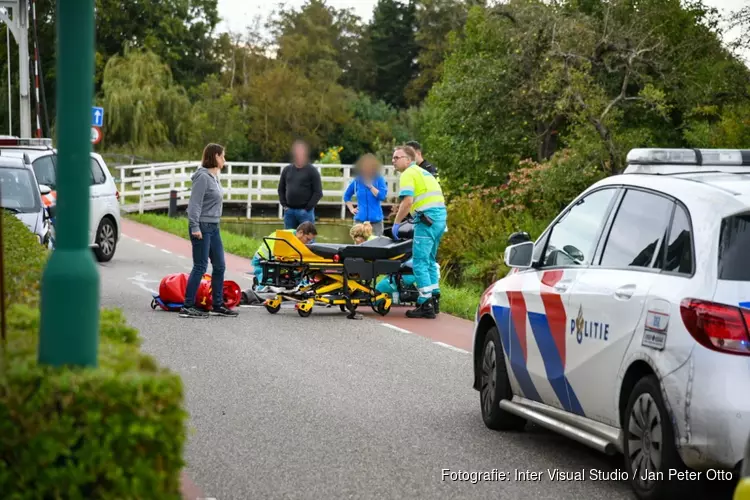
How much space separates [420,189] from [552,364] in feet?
26.1

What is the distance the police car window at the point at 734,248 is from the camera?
5949 mm

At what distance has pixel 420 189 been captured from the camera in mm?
15391

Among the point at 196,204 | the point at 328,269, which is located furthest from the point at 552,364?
the point at 328,269

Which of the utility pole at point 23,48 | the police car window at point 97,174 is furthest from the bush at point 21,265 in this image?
the utility pole at point 23,48

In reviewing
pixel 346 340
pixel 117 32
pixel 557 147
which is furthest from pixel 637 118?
pixel 117 32

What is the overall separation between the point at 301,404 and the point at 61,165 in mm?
5247

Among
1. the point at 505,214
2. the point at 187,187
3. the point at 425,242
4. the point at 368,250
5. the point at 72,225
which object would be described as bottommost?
the point at 187,187

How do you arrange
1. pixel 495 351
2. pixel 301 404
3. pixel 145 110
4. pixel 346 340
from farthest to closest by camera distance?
pixel 145 110, pixel 346 340, pixel 301 404, pixel 495 351

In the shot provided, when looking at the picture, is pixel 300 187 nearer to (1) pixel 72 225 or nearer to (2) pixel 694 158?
(2) pixel 694 158

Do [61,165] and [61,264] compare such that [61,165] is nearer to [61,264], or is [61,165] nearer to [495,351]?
[61,264]

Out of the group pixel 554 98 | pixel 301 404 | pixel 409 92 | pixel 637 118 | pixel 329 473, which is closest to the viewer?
pixel 329 473

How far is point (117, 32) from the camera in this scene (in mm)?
76375

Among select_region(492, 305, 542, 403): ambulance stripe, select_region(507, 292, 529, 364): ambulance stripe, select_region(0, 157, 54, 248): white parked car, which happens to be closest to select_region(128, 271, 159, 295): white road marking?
select_region(0, 157, 54, 248): white parked car

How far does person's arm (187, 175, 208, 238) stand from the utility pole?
727 inches
